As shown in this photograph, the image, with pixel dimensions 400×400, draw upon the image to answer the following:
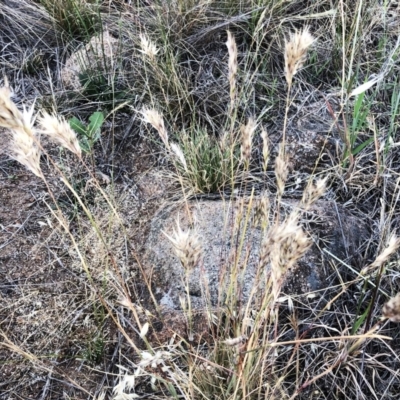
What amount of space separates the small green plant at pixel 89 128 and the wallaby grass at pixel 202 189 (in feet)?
0.25

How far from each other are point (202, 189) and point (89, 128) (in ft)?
1.51

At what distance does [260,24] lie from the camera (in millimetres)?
1932

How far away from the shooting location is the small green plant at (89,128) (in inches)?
66.7

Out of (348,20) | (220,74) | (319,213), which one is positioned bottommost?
(319,213)

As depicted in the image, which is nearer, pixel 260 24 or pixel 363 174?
pixel 363 174

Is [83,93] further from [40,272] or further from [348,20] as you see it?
[348,20]

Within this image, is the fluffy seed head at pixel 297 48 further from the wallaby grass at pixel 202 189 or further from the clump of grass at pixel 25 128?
the clump of grass at pixel 25 128

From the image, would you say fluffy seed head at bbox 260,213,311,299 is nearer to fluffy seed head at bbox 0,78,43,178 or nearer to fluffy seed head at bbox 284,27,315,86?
fluffy seed head at bbox 284,27,315,86

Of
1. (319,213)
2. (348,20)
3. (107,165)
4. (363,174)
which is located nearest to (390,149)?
(363,174)

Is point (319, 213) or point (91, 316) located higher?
point (319, 213)

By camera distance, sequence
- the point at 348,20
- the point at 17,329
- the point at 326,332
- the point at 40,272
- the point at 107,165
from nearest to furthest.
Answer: the point at 326,332
the point at 17,329
the point at 40,272
the point at 107,165
the point at 348,20

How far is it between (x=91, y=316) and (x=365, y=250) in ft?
2.71

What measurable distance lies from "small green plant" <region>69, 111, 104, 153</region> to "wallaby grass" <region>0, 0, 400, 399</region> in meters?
0.08

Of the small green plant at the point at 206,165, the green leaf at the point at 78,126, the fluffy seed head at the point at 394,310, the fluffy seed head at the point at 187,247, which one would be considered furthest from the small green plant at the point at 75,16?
the fluffy seed head at the point at 394,310
